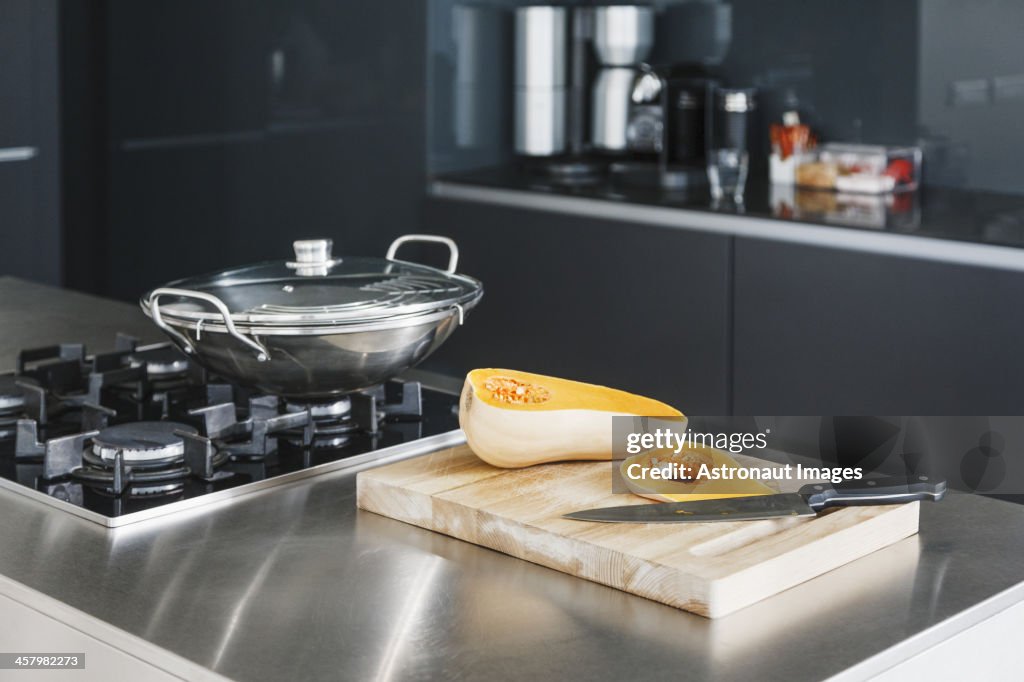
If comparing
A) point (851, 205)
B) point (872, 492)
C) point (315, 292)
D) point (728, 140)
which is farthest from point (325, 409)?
point (728, 140)

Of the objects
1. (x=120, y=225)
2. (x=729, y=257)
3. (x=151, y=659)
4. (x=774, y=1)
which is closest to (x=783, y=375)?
(x=729, y=257)

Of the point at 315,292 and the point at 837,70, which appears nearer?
the point at 315,292

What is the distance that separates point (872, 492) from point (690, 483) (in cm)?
14

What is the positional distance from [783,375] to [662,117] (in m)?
0.76

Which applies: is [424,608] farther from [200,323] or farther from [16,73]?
[16,73]

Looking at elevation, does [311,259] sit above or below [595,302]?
above

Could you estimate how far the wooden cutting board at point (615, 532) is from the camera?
3.04ft

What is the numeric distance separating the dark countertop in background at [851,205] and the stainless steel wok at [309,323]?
149 cm

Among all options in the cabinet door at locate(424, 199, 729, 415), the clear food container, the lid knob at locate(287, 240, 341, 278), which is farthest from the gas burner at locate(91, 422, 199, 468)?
Answer: the clear food container

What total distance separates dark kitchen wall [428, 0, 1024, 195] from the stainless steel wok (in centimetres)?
209

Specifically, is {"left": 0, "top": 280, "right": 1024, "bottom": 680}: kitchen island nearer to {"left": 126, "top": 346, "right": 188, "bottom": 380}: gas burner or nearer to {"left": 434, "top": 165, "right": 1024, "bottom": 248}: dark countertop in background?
{"left": 126, "top": 346, "right": 188, "bottom": 380}: gas burner

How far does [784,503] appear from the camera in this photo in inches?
40.1

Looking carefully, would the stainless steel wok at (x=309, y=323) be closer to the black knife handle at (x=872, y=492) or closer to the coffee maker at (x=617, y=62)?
the black knife handle at (x=872, y=492)

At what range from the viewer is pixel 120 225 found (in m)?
4.31
